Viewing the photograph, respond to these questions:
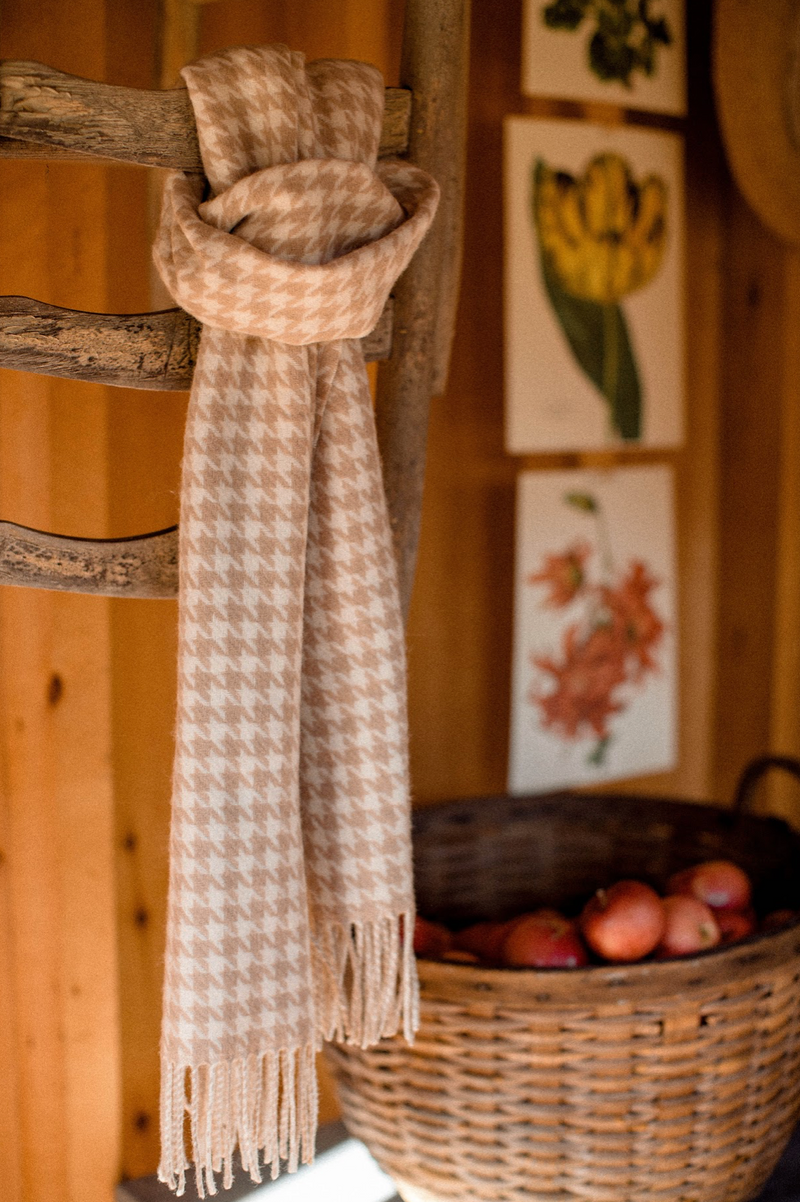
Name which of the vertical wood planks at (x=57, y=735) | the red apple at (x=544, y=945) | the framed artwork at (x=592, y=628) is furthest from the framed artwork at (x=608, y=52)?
the red apple at (x=544, y=945)

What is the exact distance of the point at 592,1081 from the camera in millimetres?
823

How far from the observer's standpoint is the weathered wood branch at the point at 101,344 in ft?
2.20

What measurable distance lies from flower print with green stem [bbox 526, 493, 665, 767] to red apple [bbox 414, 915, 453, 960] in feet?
1.24

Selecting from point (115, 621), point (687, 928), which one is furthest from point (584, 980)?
point (115, 621)

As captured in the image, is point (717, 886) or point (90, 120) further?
point (717, 886)

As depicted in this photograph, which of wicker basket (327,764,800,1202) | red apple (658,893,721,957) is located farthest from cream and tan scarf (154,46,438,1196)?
red apple (658,893,721,957)

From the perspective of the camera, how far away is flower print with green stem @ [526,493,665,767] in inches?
51.7

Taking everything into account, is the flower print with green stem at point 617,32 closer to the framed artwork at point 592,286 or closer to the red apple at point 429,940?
the framed artwork at point 592,286

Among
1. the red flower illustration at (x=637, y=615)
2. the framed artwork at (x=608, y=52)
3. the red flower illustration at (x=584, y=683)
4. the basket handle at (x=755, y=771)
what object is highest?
the framed artwork at (x=608, y=52)

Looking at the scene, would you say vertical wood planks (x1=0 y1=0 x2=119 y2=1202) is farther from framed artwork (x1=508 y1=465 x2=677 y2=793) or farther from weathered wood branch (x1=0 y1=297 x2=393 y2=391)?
framed artwork (x1=508 y1=465 x2=677 y2=793)

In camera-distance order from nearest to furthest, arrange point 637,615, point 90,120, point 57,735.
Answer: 1. point 90,120
2. point 57,735
3. point 637,615

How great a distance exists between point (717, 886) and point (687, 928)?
10 centimetres

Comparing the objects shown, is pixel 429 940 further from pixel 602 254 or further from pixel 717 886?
pixel 602 254

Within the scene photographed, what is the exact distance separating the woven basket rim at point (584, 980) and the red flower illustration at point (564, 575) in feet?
1.80
